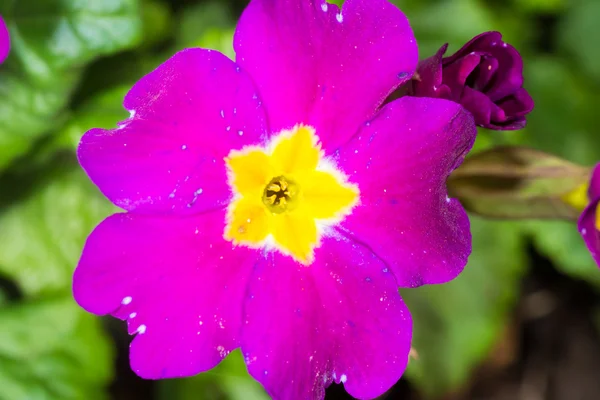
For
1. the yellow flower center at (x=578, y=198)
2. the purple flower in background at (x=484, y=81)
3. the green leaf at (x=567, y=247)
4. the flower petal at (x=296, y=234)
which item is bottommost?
the green leaf at (x=567, y=247)

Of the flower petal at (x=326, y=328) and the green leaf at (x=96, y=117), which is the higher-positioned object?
the green leaf at (x=96, y=117)

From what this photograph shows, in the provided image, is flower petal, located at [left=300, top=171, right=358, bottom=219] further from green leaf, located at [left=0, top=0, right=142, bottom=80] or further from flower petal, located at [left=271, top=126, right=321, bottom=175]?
green leaf, located at [left=0, top=0, right=142, bottom=80]

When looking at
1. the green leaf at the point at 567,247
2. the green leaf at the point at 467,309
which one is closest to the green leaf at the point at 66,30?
the green leaf at the point at 467,309

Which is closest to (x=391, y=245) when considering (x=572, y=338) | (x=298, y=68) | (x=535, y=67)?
(x=298, y=68)

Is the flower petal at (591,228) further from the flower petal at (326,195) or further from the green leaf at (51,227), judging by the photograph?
the green leaf at (51,227)

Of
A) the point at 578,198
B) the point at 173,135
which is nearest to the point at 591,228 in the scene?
the point at 578,198

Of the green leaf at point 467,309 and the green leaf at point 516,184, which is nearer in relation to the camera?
the green leaf at point 516,184

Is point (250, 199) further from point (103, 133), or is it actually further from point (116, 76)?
point (116, 76)

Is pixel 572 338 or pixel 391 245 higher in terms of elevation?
pixel 391 245
